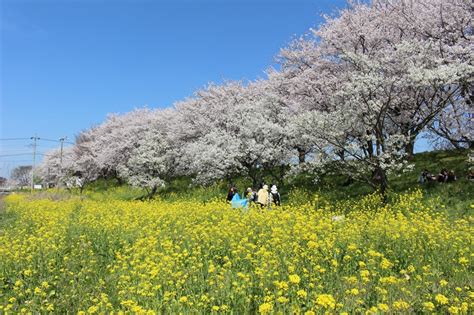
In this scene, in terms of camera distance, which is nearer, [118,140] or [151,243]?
[151,243]

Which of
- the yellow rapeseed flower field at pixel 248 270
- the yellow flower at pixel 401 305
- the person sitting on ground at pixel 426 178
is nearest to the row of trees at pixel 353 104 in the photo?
the person sitting on ground at pixel 426 178

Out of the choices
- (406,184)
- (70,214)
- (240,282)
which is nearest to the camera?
(240,282)

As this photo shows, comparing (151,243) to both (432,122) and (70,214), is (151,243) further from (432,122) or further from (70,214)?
(432,122)

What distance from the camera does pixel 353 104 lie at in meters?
17.5

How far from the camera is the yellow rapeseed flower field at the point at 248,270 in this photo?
563 cm

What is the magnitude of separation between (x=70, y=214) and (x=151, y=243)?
9577mm

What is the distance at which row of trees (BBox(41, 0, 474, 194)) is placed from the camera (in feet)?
56.7

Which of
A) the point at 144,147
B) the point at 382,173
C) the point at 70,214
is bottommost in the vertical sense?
the point at 70,214

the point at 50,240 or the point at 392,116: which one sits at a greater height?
the point at 392,116

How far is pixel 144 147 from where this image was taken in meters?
34.2

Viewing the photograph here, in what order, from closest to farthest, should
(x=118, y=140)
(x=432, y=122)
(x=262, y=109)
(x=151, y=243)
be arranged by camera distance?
(x=151, y=243) → (x=432, y=122) → (x=262, y=109) → (x=118, y=140)

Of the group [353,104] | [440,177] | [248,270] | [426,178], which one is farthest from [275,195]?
[248,270]

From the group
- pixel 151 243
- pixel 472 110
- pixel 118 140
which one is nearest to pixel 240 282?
pixel 151 243

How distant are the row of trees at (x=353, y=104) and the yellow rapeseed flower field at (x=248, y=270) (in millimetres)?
7212
